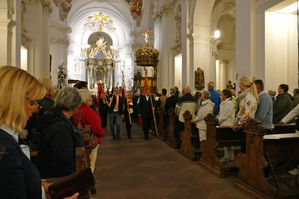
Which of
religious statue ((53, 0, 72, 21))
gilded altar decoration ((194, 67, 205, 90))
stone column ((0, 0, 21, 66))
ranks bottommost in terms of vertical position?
gilded altar decoration ((194, 67, 205, 90))

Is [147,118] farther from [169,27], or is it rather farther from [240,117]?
[169,27]

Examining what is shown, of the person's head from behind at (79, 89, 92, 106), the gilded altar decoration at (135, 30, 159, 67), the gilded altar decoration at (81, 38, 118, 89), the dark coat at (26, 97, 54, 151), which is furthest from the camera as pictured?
the gilded altar decoration at (81, 38, 118, 89)

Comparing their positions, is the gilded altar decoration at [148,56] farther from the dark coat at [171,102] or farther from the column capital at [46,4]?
the dark coat at [171,102]

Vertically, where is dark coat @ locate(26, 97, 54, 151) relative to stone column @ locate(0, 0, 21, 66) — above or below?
below

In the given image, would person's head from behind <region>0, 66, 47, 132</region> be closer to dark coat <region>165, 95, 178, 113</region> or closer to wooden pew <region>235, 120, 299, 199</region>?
wooden pew <region>235, 120, 299, 199</region>

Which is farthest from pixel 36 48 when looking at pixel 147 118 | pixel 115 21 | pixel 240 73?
pixel 115 21

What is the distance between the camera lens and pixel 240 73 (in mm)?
7297

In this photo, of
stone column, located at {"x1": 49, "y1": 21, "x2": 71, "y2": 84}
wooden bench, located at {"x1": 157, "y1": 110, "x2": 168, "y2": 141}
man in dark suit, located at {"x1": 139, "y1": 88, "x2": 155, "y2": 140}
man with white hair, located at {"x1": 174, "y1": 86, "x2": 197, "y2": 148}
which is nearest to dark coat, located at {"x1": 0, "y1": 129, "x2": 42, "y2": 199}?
man with white hair, located at {"x1": 174, "y1": 86, "x2": 197, "y2": 148}

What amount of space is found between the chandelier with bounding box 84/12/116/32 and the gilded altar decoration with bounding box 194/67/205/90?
71.7ft

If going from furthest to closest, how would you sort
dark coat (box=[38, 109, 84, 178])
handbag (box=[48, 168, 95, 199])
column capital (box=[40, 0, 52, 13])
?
column capital (box=[40, 0, 52, 13]) < dark coat (box=[38, 109, 84, 178]) < handbag (box=[48, 168, 95, 199])

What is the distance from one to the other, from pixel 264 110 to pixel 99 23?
1148 inches

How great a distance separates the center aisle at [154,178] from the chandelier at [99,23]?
2601cm

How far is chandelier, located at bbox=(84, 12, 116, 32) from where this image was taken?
30.0 m

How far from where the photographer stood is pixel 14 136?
1.13m
